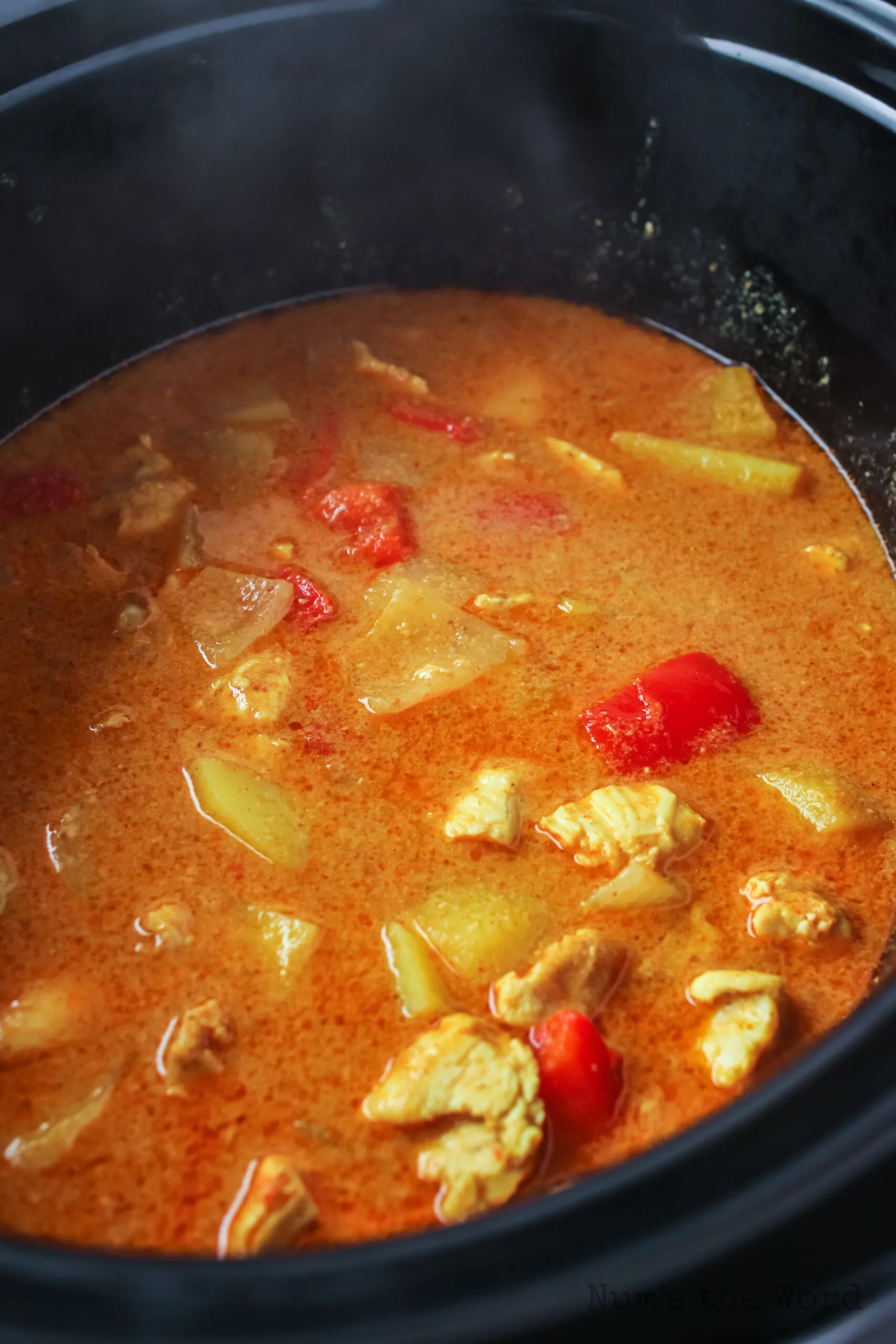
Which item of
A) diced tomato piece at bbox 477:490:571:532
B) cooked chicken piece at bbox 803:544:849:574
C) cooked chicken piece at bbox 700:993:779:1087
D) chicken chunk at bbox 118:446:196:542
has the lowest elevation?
chicken chunk at bbox 118:446:196:542

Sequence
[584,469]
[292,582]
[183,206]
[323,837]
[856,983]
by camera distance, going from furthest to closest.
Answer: [183,206] → [584,469] → [292,582] → [323,837] → [856,983]

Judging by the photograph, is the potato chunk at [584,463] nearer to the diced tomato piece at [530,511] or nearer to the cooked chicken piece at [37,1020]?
the diced tomato piece at [530,511]

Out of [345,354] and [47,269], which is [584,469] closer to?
[345,354]

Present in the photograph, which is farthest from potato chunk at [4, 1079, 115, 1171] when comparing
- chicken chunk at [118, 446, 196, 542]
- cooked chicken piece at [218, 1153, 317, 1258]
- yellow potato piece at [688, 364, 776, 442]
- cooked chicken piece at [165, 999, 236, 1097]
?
yellow potato piece at [688, 364, 776, 442]

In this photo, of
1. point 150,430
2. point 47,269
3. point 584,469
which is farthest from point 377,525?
point 47,269

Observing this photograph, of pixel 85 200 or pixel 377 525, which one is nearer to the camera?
pixel 377 525

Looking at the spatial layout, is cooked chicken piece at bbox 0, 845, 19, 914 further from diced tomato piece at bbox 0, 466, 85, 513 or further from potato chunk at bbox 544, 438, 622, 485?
potato chunk at bbox 544, 438, 622, 485

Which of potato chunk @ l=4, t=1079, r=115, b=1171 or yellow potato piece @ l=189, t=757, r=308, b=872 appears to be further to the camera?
yellow potato piece @ l=189, t=757, r=308, b=872
